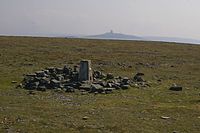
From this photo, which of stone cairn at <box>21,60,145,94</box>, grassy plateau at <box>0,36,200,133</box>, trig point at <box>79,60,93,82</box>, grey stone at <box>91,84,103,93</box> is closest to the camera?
grassy plateau at <box>0,36,200,133</box>

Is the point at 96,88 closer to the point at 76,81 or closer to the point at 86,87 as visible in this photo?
the point at 86,87

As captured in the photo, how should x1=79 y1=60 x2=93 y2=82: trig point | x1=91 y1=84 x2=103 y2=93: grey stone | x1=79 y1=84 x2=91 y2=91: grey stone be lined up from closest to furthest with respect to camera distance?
x1=91 y1=84 x2=103 y2=93: grey stone
x1=79 y1=84 x2=91 y2=91: grey stone
x1=79 y1=60 x2=93 y2=82: trig point

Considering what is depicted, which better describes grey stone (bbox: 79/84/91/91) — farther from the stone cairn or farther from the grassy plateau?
the grassy plateau

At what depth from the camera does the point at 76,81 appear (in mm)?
37531

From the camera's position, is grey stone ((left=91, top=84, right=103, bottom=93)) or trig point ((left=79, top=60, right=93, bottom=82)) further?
trig point ((left=79, top=60, right=93, bottom=82))

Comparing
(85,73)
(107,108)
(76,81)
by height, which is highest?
(85,73)

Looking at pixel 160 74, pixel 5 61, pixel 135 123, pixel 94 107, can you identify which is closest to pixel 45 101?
pixel 94 107

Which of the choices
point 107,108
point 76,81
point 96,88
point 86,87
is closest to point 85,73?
point 76,81

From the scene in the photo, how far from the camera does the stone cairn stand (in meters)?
33.8

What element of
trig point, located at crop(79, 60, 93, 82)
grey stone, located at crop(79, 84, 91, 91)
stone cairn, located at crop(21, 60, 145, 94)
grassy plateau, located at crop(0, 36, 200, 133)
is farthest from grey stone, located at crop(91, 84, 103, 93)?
trig point, located at crop(79, 60, 93, 82)

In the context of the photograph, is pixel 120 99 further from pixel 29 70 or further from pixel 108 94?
pixel 29 70

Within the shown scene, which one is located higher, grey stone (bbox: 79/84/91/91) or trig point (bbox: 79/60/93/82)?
trig point (bbox: 79/60/93/82)

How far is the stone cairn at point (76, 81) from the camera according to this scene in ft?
111

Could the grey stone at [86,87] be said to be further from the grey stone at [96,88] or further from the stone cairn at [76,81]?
the grey stone at [96,88]
